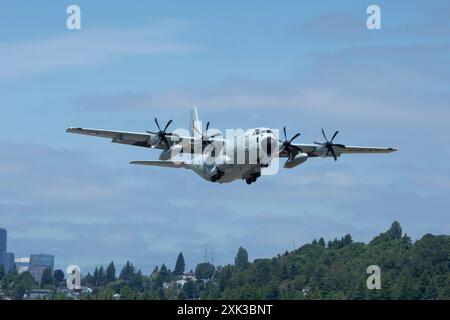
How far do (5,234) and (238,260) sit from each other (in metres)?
65.0

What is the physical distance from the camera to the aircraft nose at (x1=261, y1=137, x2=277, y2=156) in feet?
246

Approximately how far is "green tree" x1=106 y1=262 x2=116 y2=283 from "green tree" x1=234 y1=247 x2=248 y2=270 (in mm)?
11999

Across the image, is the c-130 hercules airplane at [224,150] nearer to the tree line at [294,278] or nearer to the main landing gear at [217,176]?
the main landing gear at [217,176]

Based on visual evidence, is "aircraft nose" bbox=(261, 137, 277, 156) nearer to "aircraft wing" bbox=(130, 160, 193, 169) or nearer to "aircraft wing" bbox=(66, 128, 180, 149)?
"aircraft wing" bbox=(66, 128, 180, 149)

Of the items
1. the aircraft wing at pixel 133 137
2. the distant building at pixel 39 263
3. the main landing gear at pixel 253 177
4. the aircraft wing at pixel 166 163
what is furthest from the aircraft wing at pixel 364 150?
the distant building at pixel 39 263

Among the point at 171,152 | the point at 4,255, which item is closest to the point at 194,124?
the point at 171,152

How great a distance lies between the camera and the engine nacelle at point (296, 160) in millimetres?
81438

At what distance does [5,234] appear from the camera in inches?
6949

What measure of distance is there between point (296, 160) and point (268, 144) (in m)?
6.92

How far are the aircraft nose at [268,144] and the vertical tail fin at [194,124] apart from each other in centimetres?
1617

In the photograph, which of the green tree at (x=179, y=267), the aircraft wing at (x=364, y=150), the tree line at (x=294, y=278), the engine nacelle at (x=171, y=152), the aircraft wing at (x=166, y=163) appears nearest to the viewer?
the engine nacelle at (x=171, y=152)

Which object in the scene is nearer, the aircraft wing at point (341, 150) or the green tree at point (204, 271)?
the aircraft wing at point (341, 150)
